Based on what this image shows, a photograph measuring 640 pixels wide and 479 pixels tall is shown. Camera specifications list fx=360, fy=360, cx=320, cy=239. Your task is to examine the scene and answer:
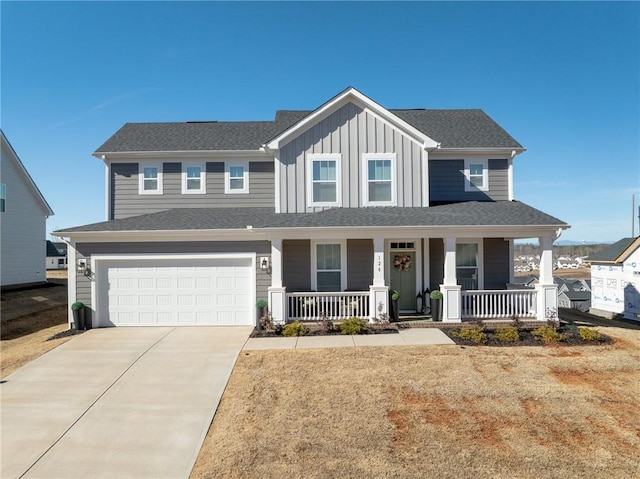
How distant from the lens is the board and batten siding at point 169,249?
11.8m

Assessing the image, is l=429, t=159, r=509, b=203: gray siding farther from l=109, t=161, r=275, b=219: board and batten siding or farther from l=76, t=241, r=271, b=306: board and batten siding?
l=76, t=241, r=271, b=306: board and batten siding

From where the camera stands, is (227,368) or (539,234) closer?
(227,368)

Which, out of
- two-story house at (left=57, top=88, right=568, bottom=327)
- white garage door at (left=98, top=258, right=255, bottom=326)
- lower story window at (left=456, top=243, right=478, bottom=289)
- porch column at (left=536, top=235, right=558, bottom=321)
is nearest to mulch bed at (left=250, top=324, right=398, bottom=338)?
two-story house at (left=57, top=88, right=568, bottom=327)

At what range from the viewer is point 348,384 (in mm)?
7363

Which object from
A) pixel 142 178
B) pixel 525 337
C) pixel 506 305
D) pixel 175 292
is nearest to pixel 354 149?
pixel 506 305

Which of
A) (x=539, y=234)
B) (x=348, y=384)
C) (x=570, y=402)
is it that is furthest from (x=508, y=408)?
(x=539, y=234)

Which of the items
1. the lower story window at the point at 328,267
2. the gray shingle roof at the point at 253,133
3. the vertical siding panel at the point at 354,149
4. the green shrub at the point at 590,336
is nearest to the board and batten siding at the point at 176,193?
the gray shingle roof at the point at 253,133

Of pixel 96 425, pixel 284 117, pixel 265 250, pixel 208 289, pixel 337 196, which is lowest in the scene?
pixel 96 425

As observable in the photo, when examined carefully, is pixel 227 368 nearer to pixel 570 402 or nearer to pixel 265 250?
pixel 265 250

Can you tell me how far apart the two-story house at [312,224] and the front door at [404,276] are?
0.12 ft

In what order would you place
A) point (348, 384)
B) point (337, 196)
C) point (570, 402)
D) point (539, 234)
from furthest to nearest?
1. point (337, 196)
2. point (539, 234)
3. point (348, 384)
4. point (570, 402)

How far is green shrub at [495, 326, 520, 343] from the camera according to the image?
9.80 metres

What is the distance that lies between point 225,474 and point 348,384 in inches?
123

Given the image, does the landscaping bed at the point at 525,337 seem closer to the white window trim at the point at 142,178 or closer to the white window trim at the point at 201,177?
the white window trim at the point at 201,177
